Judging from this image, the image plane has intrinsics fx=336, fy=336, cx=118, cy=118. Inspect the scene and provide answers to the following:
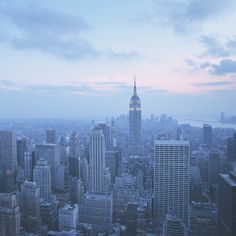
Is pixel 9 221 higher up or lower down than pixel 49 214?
higher up

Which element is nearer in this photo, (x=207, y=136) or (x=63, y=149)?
(x=207, y=136)

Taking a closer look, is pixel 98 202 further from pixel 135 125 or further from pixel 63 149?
pixel 135 125

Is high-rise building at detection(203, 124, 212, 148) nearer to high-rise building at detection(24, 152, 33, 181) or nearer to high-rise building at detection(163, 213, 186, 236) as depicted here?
high-rise building at detection(163, 213, 186, 236)

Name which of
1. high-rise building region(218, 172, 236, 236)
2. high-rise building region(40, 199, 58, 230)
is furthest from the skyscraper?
high-rise building region(218, 172, 236, 236)

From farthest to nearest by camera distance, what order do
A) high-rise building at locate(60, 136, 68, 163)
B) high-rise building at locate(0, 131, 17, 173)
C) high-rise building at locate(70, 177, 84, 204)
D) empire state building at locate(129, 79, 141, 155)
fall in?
empire state building at locate(129, 79, 141, 155) < high-rise building at locate(60, 136, 68, 163) < high-rise building at locate(0, 131, 17, 173) < high-rise building at locate(70, 177, 84, 204)

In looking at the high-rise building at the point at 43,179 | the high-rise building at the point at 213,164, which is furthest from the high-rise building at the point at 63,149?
the high-rise building at the point at 213,164

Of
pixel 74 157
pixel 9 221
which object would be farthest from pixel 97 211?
pixel 74 157
